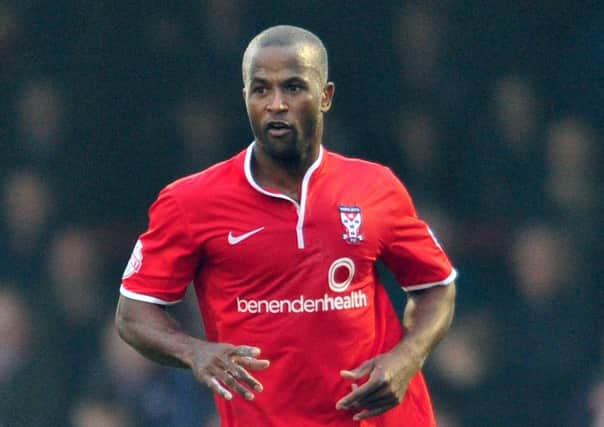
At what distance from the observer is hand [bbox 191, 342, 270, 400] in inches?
135

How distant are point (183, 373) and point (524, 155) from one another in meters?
1.57

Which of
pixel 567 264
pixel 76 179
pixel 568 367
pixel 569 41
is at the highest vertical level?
pixel 569 41

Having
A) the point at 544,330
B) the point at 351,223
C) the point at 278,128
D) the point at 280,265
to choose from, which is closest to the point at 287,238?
the point at 280,265

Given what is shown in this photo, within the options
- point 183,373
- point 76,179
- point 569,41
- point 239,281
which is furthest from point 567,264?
point 239,281

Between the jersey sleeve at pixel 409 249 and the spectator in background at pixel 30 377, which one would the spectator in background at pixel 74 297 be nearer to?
the spectator in background at pixel 30 377

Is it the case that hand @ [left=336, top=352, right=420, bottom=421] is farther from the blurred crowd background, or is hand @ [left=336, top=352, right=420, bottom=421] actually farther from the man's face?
the blurred crowd background

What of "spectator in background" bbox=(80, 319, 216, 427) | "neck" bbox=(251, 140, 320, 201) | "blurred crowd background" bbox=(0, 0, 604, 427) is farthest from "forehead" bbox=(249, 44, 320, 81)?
"spectator in background" bbox=(80, 319, 216, 427)

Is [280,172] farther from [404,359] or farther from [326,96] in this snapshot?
[404,359]

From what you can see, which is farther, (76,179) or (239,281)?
(76,179)

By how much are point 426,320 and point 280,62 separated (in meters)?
0.80

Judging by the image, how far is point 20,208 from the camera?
18.4 ft

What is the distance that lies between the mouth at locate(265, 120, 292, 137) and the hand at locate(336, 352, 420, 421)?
625 mm

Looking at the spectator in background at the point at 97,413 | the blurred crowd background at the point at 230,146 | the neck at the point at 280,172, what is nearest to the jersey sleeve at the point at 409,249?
the neck at the point at 280,172

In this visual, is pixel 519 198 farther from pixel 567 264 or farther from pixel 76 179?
pixel 76 179
